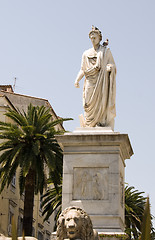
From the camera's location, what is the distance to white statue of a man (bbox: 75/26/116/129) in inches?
423

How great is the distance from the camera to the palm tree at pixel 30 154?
26344 millimetres

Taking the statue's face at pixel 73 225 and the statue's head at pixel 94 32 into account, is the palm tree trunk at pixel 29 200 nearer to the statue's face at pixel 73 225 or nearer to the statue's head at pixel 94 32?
the statue's head at pixel 94 32

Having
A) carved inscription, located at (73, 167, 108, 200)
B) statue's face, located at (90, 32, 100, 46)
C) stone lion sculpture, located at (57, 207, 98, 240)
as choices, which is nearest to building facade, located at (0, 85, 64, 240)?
statue's face, located at (90, 32, 100, 46)

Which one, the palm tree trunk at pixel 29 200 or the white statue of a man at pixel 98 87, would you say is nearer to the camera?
the white statue of a man at pixel 98 87

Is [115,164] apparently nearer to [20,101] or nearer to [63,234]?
[63,234]

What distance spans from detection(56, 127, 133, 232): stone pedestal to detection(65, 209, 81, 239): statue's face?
258cm

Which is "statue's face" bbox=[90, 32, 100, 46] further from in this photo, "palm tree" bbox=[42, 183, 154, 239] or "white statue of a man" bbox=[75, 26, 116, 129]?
"palm tree" bbox=[42, 183, 154, 239]

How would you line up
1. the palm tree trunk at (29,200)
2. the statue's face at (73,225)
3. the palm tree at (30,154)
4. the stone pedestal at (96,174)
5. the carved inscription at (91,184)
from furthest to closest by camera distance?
the palm tree trunk at (29,200) < the palm tree at (30,154) < the carved inscription at (91,184) < the stone pedestal at (96,174) < the statue's face at (73,225)

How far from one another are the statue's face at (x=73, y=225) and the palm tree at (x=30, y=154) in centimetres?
1851

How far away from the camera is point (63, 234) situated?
694 centimetres

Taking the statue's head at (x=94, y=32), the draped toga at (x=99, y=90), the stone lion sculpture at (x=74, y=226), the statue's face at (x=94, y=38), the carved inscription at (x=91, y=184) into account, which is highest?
the statue's head at (x=94, y=32)

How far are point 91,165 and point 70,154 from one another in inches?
21.2

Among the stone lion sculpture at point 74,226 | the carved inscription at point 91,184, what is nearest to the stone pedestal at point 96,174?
the carved inscription at point 91,184

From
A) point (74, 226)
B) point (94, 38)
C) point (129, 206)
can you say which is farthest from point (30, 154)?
point (74, 226)
